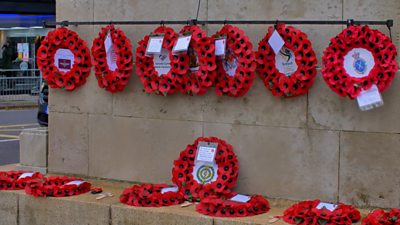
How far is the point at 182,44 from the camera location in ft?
19.2

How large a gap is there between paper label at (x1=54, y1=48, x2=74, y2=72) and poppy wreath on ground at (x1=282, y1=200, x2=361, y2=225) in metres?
2.93

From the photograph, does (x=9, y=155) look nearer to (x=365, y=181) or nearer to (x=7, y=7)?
(x=365, y=181)

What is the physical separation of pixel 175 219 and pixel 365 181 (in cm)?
165

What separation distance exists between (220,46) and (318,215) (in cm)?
178

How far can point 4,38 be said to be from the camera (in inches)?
1236

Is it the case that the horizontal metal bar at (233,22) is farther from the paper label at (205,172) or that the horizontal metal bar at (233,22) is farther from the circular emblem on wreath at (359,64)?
the paper label at (205,172)

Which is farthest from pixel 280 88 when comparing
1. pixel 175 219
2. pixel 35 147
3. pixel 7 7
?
pixel 7 7

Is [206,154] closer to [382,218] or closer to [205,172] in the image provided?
[205,172]

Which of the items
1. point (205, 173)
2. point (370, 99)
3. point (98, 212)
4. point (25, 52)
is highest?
point (25, 52)

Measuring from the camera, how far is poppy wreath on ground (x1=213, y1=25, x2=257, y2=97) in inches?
220

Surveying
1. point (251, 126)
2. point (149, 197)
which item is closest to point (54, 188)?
point (149, 197)

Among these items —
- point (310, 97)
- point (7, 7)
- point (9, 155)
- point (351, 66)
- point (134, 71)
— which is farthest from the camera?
point (7, 7)

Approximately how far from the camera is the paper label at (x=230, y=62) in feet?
18.8

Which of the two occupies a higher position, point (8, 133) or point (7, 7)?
point (7, 7)
